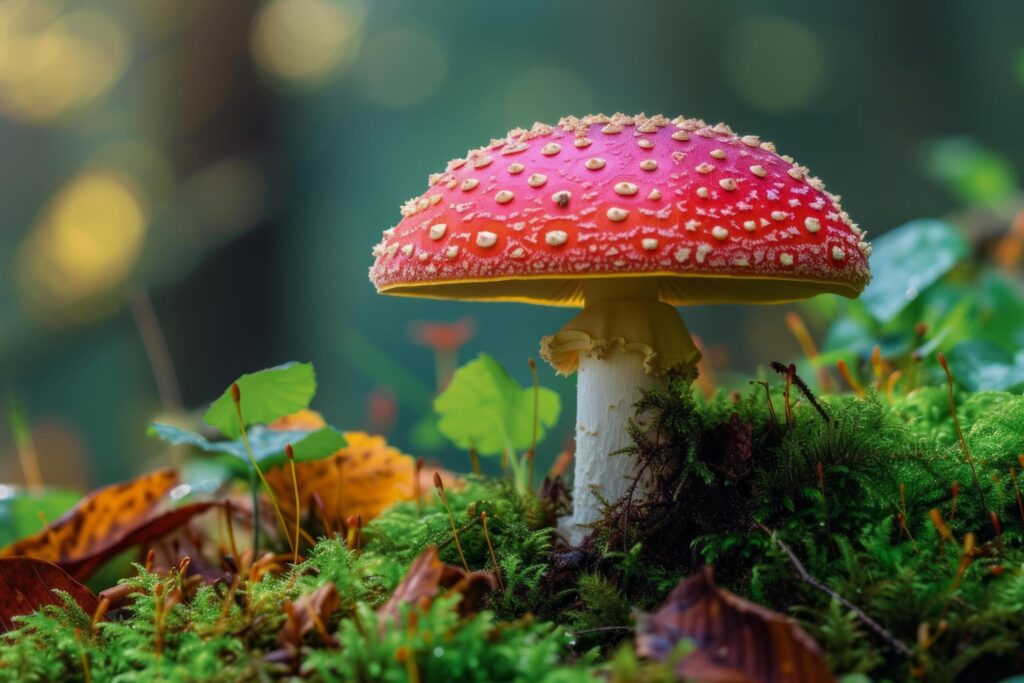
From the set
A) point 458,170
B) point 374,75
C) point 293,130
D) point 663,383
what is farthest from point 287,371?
point 374,75

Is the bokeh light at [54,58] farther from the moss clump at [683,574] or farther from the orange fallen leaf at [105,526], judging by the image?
the moss clump at [683,574]

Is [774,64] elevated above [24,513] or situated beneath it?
elevated above

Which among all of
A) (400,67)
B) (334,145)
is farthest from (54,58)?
(334,145)

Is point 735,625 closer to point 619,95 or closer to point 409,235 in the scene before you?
point 409,235

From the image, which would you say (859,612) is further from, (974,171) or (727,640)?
(974,171)

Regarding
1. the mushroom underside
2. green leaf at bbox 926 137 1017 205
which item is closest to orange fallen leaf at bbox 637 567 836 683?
the mushroom underside

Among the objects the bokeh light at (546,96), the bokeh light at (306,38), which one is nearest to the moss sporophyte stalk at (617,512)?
the bokeh light at (306,38)

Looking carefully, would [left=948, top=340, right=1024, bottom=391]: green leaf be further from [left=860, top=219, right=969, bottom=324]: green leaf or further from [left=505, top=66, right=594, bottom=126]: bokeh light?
[left=505, top=66, right=594, bottom=126]: bokeh light
